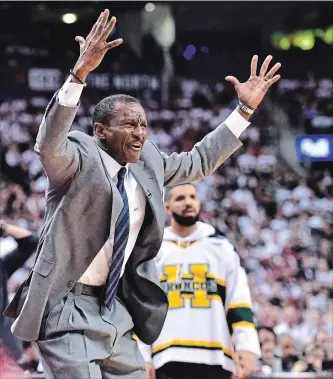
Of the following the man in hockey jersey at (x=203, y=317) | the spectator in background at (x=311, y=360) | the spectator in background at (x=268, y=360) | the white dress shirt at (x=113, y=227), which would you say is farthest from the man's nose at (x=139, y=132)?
the spectator in background at (x=311, y=360)

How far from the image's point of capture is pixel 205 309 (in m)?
4.74

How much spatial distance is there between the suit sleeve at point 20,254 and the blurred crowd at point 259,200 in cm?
349

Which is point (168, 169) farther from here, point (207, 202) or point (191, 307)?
point (207, 202)

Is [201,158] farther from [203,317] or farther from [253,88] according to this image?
[203,317]

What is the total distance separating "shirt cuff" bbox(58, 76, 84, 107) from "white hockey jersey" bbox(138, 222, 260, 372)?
7.29 ft

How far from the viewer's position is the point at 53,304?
2936mm

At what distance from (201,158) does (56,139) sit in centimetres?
85

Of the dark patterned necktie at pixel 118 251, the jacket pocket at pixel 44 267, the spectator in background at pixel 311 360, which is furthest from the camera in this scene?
the spectator in background at pixel 311 360

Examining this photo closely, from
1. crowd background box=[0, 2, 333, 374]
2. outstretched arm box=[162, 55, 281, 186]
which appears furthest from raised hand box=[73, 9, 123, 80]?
crowd background box=[0, 2, 333, 374]

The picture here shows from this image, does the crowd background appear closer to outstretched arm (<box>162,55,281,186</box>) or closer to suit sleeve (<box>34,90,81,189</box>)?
outstretched arm (<box>162,55,281,186</box>)

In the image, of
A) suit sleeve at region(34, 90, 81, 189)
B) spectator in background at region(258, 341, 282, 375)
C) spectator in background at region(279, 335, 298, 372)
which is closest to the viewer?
suit sleeve at region(34, 90, 81, 189)

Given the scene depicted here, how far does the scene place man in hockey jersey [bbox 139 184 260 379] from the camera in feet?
15.4

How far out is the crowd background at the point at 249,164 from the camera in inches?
436

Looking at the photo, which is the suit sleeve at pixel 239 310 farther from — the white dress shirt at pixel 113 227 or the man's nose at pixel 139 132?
the man's nose at pixel 139 132
